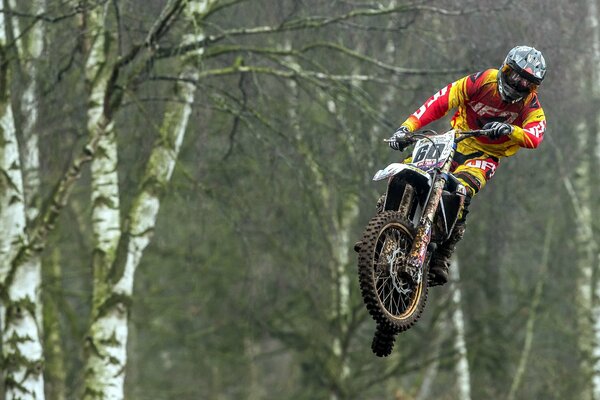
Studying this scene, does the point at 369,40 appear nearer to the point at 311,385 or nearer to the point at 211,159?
the point at 211,159

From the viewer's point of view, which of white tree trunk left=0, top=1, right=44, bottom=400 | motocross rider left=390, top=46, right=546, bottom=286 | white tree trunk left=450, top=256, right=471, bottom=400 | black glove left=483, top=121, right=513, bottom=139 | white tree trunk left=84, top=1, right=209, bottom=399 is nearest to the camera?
black glove left=483, top=121, right=513, bottom=139

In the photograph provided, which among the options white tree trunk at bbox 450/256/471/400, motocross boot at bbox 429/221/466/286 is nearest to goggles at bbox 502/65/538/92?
motocross boot at bbox 429/221/466/286

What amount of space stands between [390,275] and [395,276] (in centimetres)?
8

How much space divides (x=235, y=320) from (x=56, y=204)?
1131 centimetres

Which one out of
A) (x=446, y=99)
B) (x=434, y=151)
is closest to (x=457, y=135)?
(x=434, y=151)

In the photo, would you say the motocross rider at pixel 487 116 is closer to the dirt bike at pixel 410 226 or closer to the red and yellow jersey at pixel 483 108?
the red and yellow jersey at pixel 483 108

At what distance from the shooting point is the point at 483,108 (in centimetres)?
945

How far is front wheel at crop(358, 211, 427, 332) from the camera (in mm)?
8484

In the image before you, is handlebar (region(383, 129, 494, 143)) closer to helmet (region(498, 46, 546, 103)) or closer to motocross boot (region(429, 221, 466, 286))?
helmet (region(498, 46, 546, 103))

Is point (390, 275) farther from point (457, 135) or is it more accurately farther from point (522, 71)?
point (522, 71)

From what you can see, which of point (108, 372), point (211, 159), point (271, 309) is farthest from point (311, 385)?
point (108, 372)

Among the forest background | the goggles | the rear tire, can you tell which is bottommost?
the rear tire

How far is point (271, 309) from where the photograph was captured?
76.0ft

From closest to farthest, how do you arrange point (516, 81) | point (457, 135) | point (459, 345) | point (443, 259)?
point (516, 81) → point (457, 135) → point (443, 259) → point (459, 345)
